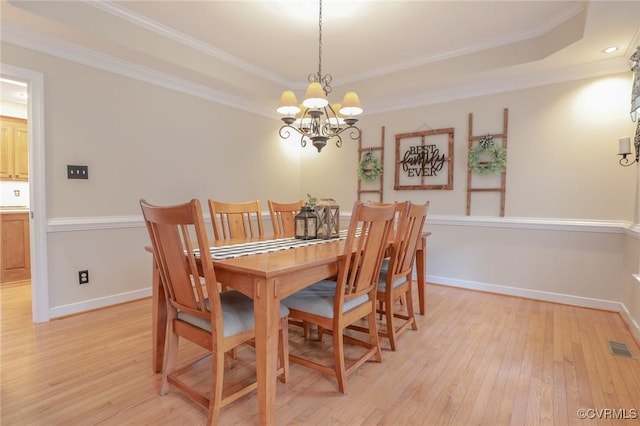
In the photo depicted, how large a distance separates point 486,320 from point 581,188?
1651mm

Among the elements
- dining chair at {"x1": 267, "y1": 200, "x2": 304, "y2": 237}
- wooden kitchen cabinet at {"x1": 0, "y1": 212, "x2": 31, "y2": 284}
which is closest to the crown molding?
dining chair at {"x1": 267, "y1": 200, "x2": 304, "y2": 237}

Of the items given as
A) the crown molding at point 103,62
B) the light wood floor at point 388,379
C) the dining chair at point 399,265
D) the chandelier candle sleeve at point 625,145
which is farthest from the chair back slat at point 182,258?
the chandelier candle sleeve at point 625,145

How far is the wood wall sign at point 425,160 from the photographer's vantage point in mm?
3873

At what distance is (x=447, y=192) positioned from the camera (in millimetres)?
3904

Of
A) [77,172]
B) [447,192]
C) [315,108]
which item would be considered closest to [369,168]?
[447,192]

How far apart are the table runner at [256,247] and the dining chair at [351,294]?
0.32 meters

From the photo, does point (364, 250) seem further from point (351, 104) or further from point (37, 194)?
point (37, 194)

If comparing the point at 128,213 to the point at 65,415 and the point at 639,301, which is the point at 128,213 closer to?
the point at 65,415

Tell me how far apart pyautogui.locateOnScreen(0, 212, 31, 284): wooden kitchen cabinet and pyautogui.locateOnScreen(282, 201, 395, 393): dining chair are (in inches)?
156

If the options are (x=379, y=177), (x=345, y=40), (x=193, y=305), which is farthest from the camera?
(x=379, y=177)

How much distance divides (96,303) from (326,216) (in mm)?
2314

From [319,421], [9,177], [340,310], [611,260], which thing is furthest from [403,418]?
[9,177]

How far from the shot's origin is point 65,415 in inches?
60.8

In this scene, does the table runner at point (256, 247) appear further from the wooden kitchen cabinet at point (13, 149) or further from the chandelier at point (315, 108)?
the wooden kitchen cabinet at point (13, 149)
